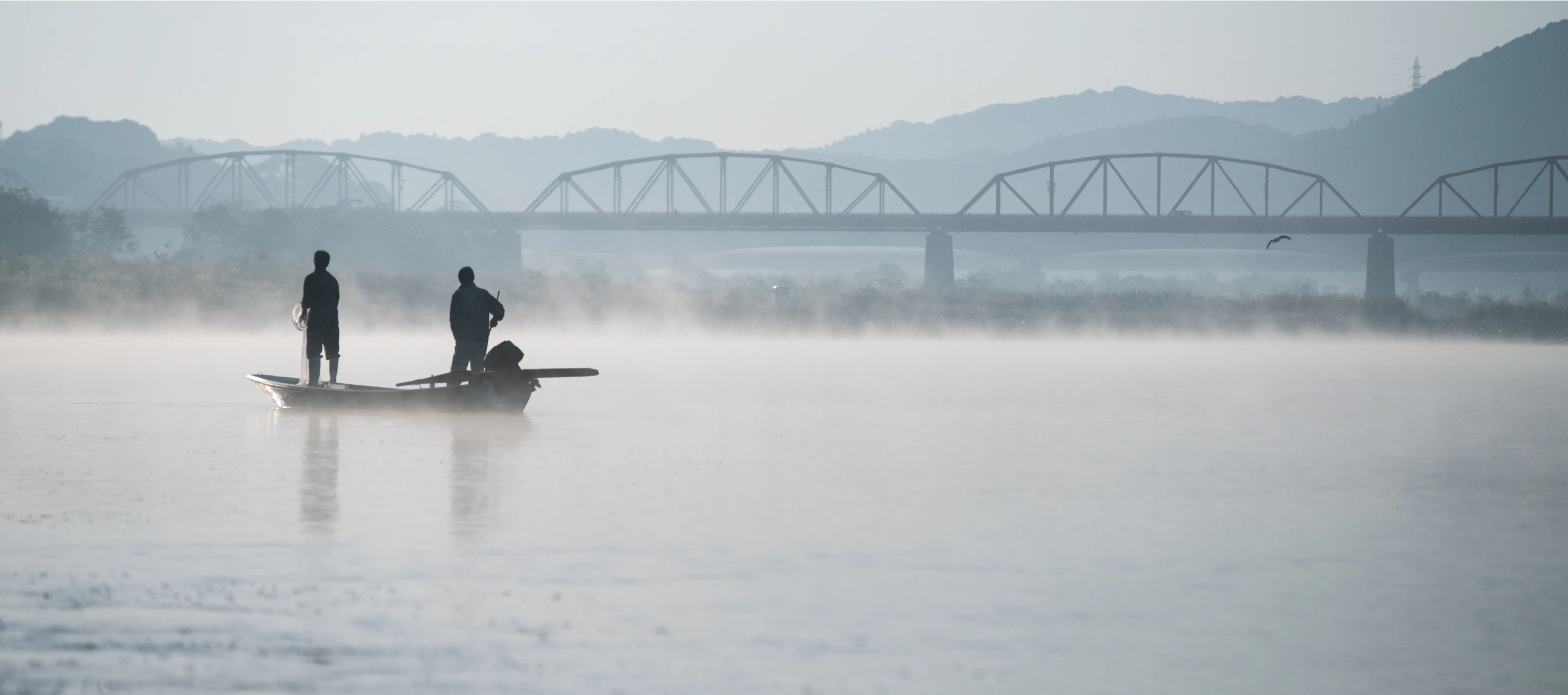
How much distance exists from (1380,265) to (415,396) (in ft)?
404

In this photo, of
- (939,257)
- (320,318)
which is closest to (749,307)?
(320,318)

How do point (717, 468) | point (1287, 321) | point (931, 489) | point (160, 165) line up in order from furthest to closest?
point (160, 165), point (1287, 321), point (717, 468), point (931, 489)

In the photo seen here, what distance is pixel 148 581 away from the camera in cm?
1149

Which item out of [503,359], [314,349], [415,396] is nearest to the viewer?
[415,396]

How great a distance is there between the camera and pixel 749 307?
8188 centimetres

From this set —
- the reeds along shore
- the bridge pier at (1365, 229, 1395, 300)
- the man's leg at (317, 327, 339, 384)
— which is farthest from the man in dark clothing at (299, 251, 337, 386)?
the bridge pier at (1365, 229, 1395, 300)

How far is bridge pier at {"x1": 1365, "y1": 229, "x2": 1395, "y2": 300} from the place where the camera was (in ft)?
440

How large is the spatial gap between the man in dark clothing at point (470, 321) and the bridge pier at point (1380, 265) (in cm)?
11906

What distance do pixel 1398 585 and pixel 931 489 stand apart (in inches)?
237

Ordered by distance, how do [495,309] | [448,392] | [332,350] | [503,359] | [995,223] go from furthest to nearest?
[995,223]
[332,350]
[495,309]
[503,359]
[448,392]

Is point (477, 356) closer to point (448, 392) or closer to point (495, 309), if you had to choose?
point (495, 309)

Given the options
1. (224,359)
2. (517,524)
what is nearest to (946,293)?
(224,359)

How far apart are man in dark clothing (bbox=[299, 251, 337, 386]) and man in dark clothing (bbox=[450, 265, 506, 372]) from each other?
6.01 feet

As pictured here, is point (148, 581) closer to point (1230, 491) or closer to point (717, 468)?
point (717, 468)
